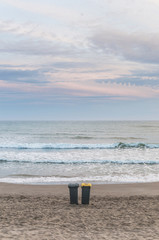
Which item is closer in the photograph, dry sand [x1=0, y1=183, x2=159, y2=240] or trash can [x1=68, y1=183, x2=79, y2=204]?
dry sand [x1=0, y1=183, x2=159, y2=240]

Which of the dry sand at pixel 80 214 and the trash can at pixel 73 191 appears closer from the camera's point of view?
the dry sand at pixel 80 214

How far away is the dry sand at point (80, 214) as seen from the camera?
19.0 ft

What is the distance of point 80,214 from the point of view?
7.39m

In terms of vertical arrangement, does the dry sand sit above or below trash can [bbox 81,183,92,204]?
below

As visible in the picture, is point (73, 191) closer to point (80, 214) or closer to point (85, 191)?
point (85, 191)

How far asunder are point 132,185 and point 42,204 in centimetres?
496

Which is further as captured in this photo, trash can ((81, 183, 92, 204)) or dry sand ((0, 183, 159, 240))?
trash can ((81, 183, 92, 204))

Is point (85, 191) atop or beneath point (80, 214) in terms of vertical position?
atop

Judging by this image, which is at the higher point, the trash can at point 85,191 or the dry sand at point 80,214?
the trash can at point 85,191

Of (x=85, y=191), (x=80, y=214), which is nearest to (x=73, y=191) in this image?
(x=85, y=191)

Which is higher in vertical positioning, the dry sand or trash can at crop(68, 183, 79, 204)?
trash can at crop(68, 183, 79, 204)

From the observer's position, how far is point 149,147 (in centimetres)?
2958

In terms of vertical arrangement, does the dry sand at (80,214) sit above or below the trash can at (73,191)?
below

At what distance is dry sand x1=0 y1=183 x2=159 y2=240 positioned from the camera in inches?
229
